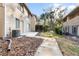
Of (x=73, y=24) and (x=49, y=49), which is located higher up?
(x=73, y=24)

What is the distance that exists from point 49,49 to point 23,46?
0.50 meters

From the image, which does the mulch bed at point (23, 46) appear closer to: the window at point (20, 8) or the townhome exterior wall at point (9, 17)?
the townhome exterior wall at point (9, 17)

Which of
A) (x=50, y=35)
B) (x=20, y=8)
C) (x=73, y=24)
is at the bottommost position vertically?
(x=50, y=35)

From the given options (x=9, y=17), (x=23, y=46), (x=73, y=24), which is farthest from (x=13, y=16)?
(x=73, y=24)

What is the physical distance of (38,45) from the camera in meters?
3.11

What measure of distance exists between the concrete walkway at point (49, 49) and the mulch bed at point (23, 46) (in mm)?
90

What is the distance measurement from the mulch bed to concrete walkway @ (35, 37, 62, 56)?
0.09 meters

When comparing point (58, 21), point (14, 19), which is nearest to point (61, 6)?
point (58, 21)

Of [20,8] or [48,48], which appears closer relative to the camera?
[48,48]

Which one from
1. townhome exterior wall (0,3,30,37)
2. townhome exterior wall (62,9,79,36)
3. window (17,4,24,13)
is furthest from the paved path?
window (17,4,24,13)

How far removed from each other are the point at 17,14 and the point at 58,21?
0.83m

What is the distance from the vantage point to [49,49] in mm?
3057

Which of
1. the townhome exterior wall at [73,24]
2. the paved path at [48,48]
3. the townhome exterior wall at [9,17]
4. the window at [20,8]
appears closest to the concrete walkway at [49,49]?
the paved path at [48,48]

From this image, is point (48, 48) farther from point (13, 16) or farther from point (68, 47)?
point (13, 16)
